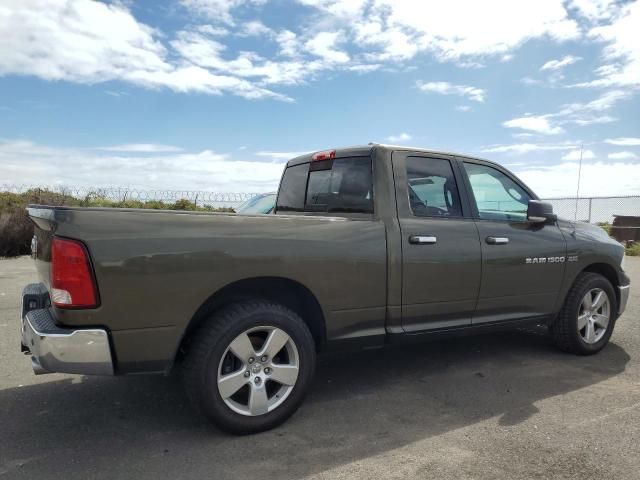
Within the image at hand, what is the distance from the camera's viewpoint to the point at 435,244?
12.8 ft

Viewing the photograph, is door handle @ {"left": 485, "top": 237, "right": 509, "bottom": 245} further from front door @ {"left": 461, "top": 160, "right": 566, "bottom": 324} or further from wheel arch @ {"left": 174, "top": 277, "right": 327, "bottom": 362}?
wheel arch @ {"left": 174, "top": 277, "right": 327, "bottom": 362}

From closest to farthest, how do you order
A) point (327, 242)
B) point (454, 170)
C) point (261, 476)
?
point (261, 476), point (327, 242), point (454, 170)

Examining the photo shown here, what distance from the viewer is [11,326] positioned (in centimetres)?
571

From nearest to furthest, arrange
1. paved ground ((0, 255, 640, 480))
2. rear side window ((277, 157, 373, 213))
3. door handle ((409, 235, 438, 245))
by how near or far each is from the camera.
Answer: paved ground ((0, 255, 640, 480)) < door handle ((409, 235, 438, 245)) < rear side window ((277, 157, 373, 213))

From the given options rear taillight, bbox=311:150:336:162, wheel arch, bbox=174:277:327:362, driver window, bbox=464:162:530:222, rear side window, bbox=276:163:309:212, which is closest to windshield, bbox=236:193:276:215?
rear side window, bbox=276:163:309:212

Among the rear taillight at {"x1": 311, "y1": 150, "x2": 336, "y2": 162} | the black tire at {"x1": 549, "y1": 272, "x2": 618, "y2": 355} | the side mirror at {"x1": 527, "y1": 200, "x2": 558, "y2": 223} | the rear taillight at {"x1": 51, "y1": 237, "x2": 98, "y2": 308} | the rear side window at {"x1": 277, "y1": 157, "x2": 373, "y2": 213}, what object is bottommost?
the black tire at {"x1": 549, "y1": 272, "x2": 618, "y2": 355}

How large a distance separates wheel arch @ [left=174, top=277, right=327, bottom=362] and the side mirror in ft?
7.19

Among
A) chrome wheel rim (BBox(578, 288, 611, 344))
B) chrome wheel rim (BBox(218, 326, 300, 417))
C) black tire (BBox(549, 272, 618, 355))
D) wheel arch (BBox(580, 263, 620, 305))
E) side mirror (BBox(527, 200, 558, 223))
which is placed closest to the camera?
chrome wheel rim (BBox(218, 326, 300, 417))

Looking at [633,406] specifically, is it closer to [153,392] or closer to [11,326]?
[153,392]

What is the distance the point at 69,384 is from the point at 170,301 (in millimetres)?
1816

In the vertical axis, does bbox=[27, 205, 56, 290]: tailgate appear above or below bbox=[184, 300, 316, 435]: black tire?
above

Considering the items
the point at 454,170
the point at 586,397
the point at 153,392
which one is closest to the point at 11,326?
the point at 153,392

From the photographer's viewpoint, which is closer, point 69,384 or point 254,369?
point 254,369

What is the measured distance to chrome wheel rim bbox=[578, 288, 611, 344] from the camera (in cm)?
495
